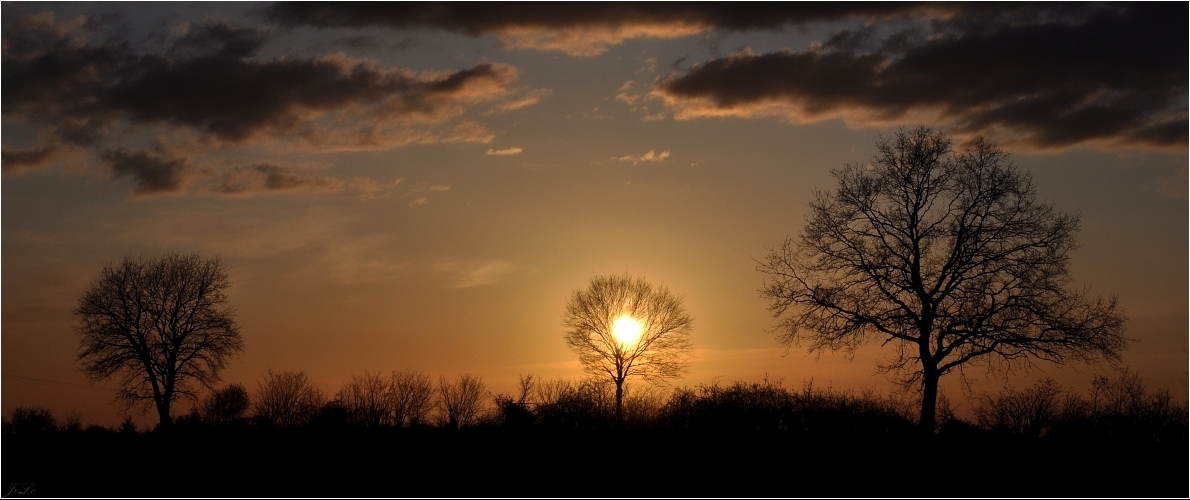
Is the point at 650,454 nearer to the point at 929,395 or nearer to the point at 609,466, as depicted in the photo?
the point at 609,466

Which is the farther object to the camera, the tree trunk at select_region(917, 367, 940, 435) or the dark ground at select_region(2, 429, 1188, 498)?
the tree trunk at select_region(917, 367, 940, 435)

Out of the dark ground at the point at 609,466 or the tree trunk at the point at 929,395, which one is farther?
the tree trunk at the point at 929,395

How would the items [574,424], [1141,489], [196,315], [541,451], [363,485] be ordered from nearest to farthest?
[1141,489], [363,485], [541,451], [574,424], [196,315]

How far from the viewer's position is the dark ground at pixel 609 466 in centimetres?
1909

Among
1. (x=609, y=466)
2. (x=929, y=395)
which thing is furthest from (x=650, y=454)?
(x=929, y=395)

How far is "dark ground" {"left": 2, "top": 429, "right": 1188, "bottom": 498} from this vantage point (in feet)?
62.6

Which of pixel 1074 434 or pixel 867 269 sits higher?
pixel 867 269

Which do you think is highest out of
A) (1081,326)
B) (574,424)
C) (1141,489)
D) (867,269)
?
(867,269)

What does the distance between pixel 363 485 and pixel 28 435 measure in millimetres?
14572

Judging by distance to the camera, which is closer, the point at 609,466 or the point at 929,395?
the point at 609,466

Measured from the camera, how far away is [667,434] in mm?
22453

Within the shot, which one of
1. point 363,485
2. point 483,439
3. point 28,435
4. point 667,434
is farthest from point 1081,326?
point 28,435

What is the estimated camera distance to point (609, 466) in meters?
20.3

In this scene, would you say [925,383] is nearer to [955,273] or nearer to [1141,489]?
[955,273]
